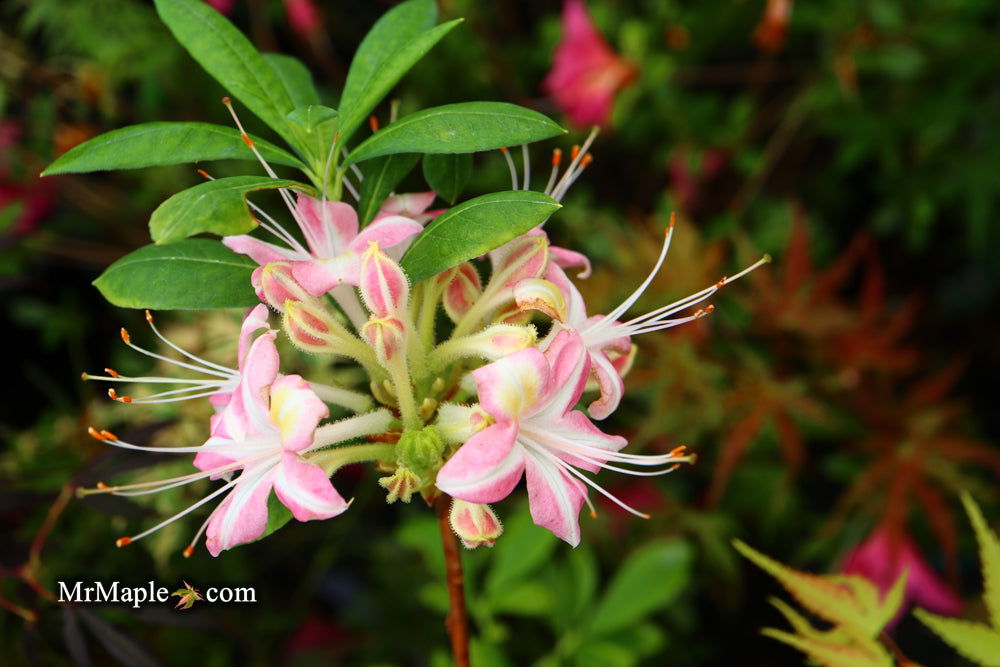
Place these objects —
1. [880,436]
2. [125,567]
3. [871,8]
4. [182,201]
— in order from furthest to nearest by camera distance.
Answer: [871,8] → [880,436] → [125,567] → [182,201]

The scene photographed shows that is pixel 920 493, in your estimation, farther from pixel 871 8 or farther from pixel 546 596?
pixel 871 8

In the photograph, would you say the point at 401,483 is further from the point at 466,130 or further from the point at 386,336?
the point at 466,130

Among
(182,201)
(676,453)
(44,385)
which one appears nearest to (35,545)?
(182,201)

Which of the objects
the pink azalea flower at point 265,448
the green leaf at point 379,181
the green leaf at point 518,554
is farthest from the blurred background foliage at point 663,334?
the green leaf at point 379,181

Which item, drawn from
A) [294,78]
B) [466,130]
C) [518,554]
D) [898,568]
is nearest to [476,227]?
[466,130]

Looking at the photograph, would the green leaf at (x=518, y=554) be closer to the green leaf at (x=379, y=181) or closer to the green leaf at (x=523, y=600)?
the green leaf at (x=523, y=600)

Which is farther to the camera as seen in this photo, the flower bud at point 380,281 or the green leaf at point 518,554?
the green leaf at point 518,554

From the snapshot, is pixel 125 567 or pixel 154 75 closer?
pixel 125 567
